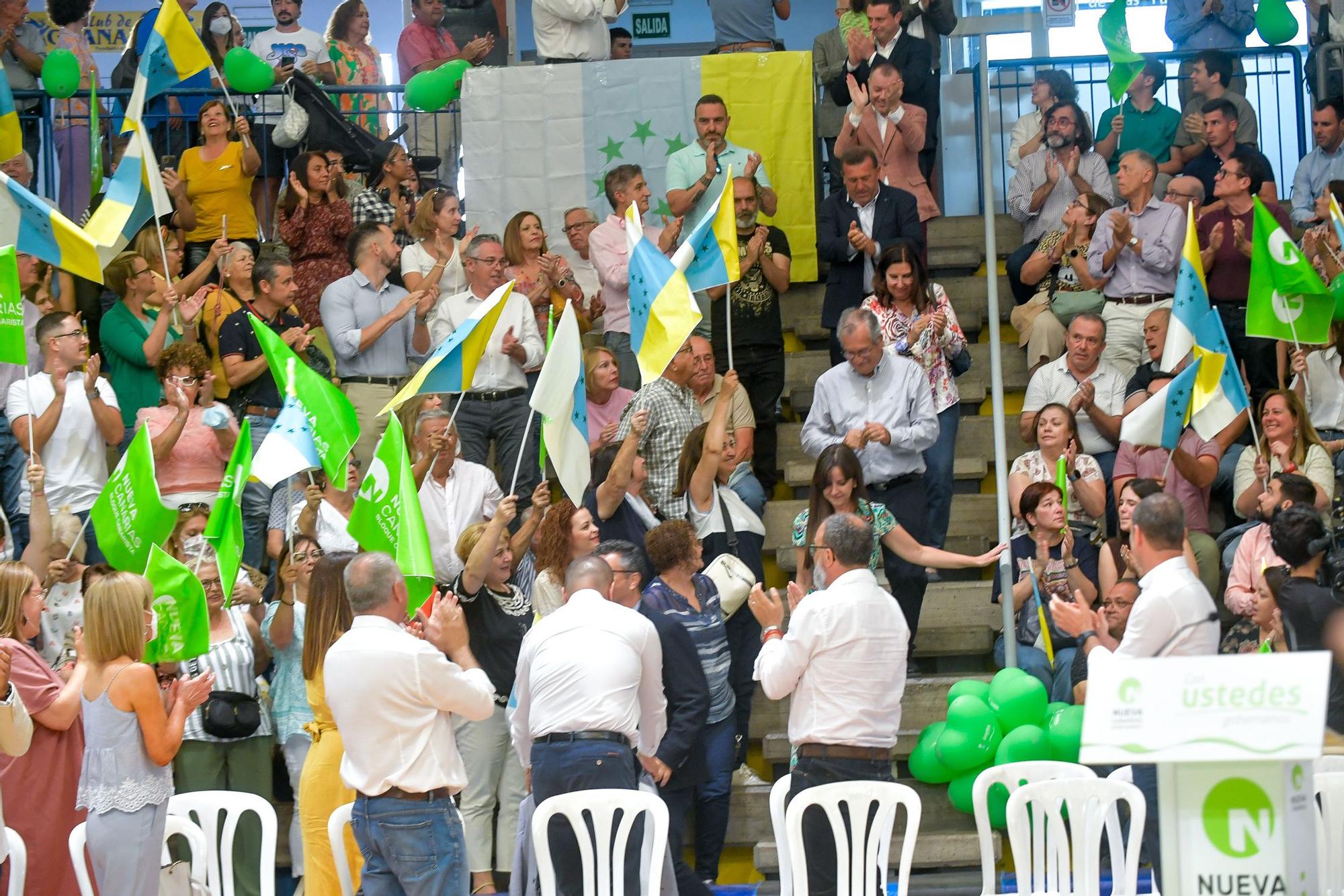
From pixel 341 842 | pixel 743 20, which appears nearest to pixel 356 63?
pixel 743 20

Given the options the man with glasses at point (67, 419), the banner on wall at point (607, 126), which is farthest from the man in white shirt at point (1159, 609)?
the banner on wall at point (607, 126)

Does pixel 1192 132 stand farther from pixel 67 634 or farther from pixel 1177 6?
pixel 67 634

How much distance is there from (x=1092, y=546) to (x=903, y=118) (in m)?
3.15

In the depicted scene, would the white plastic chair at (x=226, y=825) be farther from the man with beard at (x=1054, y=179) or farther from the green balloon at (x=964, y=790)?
the man with beard at (x=1054, y=179)

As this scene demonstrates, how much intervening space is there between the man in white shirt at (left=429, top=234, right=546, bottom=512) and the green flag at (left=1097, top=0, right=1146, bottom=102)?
387 cm

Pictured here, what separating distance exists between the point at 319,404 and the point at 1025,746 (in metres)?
3.26

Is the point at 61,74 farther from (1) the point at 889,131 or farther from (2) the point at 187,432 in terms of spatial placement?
(1) the point at 889,131

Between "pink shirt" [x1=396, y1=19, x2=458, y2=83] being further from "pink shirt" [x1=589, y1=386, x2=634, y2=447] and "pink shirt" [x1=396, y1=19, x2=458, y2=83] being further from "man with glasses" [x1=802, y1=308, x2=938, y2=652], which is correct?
"man with glasses" [x1=802, y1=308, x2=938, y2=652]

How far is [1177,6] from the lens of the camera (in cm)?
1218

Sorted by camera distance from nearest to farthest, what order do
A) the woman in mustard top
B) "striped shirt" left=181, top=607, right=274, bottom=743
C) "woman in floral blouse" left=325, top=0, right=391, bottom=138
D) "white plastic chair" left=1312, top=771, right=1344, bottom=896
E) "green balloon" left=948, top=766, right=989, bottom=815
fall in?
"white plastic chair" left=1312, top=771, right=1344, bottom=896
"green balloon" left=948, top=766, right=989, bottom=815
"striped shirt" left=181, top=607, right=274, bottom=743
the woman in mustard top
"woman in floral blouse" left=325, top=0, right=391, bottom=138

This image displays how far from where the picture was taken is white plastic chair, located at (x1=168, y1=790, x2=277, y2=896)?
636cm

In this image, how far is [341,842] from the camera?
246 inches

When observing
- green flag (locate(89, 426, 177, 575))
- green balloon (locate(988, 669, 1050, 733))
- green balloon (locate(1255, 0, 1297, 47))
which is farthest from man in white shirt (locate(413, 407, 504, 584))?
green balloon (locate(1255, 0, 1297, 47))

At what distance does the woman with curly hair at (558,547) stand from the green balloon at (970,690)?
5.63ft
